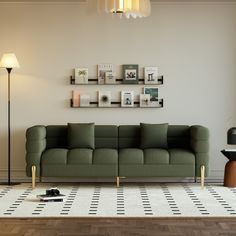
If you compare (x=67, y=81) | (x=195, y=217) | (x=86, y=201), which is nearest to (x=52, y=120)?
(x=67, y=81)

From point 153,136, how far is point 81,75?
1426 mm

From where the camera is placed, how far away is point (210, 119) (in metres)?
7.90

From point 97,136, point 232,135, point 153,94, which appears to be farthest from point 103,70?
point 232,135

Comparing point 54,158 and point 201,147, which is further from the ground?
point 201,147

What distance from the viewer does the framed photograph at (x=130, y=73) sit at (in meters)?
7.85

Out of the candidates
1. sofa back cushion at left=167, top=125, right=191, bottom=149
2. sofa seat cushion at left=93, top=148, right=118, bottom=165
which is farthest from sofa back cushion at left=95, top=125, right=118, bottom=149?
sofa back cushion at left=167, top=125, right=191, bottom=149

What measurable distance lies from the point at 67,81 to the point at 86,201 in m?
2.26

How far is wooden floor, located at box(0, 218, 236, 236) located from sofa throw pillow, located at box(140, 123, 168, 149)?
2161 mm

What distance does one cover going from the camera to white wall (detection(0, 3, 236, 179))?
7.82m

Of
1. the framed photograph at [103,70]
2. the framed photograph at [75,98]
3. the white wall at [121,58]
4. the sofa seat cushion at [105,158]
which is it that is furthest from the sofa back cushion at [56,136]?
the framed photograph at [103,70]

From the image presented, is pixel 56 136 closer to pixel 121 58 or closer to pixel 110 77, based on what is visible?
pixel 110 77

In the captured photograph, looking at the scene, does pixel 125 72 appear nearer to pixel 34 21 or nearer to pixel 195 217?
pixel 34 21

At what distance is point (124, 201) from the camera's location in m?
6.27

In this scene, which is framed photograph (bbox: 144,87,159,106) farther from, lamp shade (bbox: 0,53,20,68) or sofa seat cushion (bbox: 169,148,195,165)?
lamp shade (bbox: 0,53,20,68)
